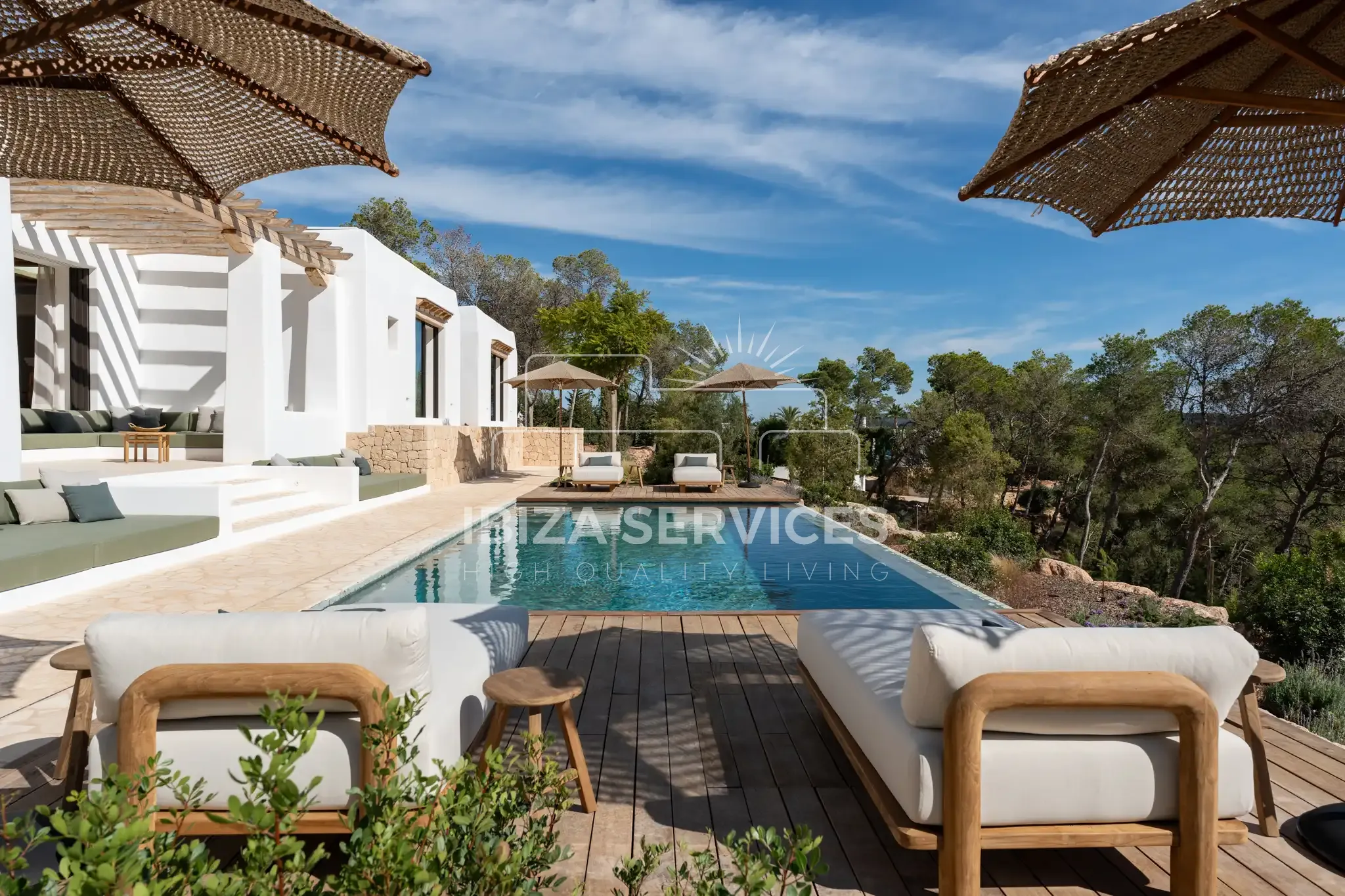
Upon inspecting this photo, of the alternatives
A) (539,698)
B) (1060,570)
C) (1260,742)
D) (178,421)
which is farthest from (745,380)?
(539,698)

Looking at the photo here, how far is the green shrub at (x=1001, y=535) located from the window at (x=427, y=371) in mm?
Result: 12104

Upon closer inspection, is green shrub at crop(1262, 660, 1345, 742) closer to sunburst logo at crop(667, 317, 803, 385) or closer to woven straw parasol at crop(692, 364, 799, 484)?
woven straw parasol at crop(692, 364, 799, 484)

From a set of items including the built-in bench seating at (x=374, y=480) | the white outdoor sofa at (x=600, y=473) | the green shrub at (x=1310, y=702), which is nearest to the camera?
the green shrub at (x=1310, y=702)

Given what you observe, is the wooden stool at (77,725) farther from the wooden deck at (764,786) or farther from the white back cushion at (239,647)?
the wooden deck at (764,786)

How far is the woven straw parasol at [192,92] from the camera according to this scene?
248 centimetres

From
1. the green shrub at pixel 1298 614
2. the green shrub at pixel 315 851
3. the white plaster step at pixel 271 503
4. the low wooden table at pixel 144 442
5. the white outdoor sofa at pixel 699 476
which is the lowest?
the green shrub at pixel 1298 614

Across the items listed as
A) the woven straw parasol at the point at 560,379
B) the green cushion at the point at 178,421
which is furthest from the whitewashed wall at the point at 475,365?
the green cushion at the point at 178,421

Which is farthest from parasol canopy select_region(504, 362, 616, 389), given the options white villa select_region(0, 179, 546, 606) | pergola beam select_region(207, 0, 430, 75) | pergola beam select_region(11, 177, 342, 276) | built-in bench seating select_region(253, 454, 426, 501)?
pergola beam select_region(207, 0, 430, 75)

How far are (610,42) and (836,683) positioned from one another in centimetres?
1768

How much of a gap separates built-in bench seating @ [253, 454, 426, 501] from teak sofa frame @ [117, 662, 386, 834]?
9.10 m

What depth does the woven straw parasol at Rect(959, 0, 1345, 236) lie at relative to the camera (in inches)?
78.8

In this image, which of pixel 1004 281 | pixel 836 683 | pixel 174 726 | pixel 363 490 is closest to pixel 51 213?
pixel 363 490

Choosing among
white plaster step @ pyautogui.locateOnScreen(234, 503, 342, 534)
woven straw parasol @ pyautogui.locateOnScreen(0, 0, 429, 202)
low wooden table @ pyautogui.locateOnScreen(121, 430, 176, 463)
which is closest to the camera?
woven straw parasol @ pyautogui.locateOnScreen(0, 0, 429, 202)

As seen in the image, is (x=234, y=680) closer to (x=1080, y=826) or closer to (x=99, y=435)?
(x=1080, y=826)
